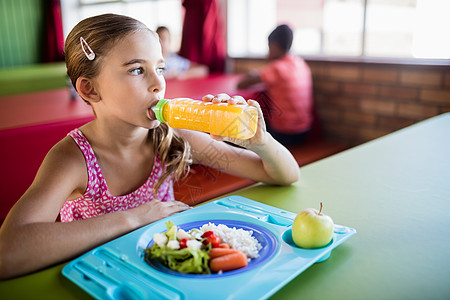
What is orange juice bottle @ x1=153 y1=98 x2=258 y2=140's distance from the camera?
31.4 inches

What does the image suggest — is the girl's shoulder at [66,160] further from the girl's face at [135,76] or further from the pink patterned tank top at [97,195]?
the girl's face at [135,76]

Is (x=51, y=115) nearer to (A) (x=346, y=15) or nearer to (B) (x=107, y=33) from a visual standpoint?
(B) (x=107, y=33)

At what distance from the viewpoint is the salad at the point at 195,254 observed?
692mm

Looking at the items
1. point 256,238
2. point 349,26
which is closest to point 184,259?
point 256,238

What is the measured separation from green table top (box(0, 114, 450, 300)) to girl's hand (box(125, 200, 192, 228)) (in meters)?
0.19

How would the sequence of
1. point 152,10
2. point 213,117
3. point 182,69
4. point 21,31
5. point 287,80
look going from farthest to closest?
point 21,31
point 152,10
point 182,69
point 287,80
point 213,117

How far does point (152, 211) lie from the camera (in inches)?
35.9

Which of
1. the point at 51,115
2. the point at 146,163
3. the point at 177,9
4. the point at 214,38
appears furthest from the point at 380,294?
the point at 177,9

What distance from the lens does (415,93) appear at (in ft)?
9.18

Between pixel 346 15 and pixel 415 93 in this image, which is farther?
pixel 346 15

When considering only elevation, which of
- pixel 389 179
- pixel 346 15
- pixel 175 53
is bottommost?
pixel 389 179

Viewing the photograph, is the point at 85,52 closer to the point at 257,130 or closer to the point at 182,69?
the point at 257,130

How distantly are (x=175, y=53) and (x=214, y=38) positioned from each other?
1.56 ft

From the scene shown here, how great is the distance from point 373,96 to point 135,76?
2495 millimetres
